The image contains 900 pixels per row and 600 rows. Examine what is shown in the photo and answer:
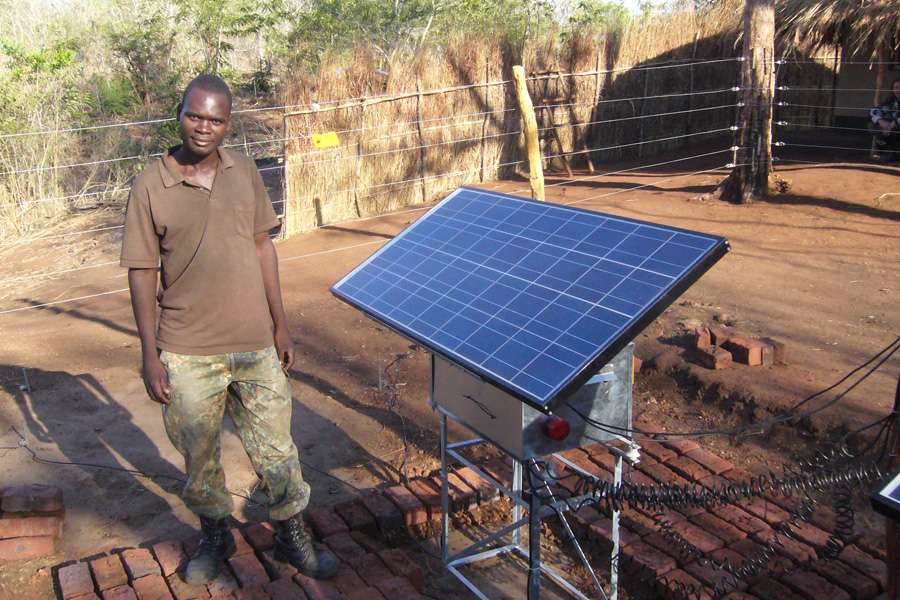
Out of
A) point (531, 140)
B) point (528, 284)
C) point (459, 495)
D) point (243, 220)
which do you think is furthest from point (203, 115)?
point (531, 140)

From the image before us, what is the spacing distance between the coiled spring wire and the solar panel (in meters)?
0.52

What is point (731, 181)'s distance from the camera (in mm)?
11305

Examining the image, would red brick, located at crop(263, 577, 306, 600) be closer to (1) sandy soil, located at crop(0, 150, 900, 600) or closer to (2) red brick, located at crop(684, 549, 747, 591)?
(1) sandy soil, located at crop(0, 150, 900, 600)

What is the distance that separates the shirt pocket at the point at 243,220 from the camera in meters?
3.30

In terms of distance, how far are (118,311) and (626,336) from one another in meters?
6.60

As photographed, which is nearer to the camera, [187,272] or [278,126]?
[187,272]

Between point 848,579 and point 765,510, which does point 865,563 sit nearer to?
point 848,579

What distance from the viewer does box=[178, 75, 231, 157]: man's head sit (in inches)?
123

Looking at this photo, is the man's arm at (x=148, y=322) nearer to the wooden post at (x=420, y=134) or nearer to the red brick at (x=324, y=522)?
the red brick at (x=324, y=522)

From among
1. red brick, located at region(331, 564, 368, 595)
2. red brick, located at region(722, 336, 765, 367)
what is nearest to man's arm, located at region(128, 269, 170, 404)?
red brick, located at region(331, 564, 368, 595)

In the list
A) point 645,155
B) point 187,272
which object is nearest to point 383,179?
point 645,155

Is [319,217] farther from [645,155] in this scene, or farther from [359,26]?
[359,26]

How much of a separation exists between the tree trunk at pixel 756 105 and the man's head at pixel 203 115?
929 centimetres

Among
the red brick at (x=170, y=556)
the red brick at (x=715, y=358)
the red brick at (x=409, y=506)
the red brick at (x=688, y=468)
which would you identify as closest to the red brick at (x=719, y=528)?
the red brick at (x=688, y=468)
